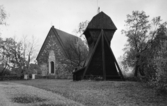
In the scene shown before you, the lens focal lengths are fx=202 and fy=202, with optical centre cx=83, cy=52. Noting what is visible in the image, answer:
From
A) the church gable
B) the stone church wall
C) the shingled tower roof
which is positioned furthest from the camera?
the church gable

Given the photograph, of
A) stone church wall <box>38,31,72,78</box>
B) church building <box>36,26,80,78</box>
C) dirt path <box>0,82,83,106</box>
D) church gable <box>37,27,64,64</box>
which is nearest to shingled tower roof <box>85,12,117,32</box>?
dirt path <box>0,82,83,106</box>

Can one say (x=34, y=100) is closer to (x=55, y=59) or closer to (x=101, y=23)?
(x=101, y=23)

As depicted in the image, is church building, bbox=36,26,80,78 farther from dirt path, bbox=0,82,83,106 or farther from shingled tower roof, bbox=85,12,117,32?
dirt path, bbox=0,82,83,106

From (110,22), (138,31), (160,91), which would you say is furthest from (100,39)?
(160,91)

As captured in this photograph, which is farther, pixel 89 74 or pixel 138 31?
pixel 138 31

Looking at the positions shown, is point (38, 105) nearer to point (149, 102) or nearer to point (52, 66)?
point (149, 102)

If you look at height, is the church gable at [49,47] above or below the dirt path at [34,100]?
above

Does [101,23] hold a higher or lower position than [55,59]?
higher

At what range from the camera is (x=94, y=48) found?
77.8 ft

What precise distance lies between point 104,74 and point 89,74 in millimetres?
1781

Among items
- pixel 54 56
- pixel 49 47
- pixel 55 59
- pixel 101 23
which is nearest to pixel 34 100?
pixel 101 23

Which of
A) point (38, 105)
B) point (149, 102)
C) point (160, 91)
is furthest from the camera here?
point (160, 91)

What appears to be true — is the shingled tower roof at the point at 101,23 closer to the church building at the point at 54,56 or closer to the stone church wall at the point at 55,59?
the church building at the point at 54,56

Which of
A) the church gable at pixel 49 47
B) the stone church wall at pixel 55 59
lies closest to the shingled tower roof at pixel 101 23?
the stone church wall at pixel 55 59
